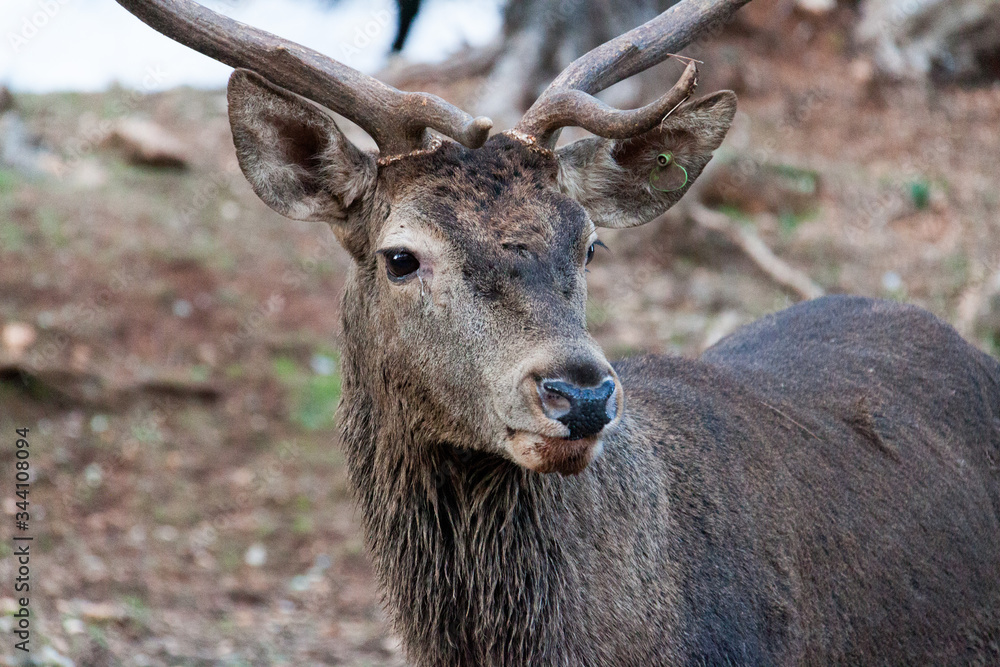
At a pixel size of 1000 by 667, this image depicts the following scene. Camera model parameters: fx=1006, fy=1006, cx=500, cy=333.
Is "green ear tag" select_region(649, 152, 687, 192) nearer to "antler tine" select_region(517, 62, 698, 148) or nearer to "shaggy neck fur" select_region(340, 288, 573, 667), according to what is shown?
"antler tine" select_region(517, 62, 698, 148)

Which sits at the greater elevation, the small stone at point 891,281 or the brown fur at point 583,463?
the small stone at point 891,281

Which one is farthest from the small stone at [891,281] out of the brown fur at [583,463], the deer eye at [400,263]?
the deer eye at [400,263]

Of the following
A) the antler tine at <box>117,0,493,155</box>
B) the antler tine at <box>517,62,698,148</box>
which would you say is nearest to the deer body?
the antler tine at <box>117,0,493,155</box>

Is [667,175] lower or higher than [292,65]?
lower

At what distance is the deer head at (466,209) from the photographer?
11.5ft

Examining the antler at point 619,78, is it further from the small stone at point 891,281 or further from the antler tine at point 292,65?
the small stone at point 891,281

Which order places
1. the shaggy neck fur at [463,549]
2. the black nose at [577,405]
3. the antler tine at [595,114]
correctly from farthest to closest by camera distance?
the shaggy neck fur at [463,549] → the antler tine at [595,114] → the black nose at [577,405]

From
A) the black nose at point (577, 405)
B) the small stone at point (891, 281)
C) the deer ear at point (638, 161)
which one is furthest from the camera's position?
the small stone at point (891, 281)

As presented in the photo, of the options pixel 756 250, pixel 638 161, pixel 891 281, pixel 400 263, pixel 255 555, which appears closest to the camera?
pixel 400 263

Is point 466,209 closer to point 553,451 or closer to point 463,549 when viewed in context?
point 553,451

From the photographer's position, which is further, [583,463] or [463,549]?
[463,549]

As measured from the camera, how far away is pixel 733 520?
4.30m

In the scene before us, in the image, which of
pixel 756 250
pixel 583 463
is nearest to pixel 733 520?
pixel 583 463

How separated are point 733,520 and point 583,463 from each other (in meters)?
1.17
